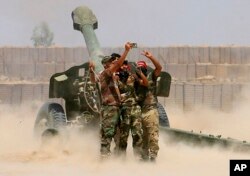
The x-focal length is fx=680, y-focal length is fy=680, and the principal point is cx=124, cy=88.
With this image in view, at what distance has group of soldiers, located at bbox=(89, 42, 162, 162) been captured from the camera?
10.0 meters

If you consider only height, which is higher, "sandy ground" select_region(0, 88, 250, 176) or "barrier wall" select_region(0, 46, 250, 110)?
"barrier wall" select_region(0, 46, 250, 110)

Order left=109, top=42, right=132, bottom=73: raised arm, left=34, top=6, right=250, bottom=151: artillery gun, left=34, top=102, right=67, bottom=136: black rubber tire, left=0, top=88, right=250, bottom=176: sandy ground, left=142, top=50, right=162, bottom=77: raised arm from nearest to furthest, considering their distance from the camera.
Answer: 1. left=0, top=88, right=250, bottom=176: sandy ground
2. left=109, top=42, right=132, bottom=73: raised arm
3. left=142, top=50, right=162, bottom=77: raised arm
4. left=34, top=6, right=250, bottom=151: artillery gun
5. left=34, top=102, right=67, bottom=136: black rubber tire

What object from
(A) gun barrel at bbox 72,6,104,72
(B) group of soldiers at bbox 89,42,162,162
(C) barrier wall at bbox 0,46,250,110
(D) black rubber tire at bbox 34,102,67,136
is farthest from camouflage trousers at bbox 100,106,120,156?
(C) barrier wall at bbox 0,46,250,110

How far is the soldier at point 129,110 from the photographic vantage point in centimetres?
1011

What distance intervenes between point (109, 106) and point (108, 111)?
84mm

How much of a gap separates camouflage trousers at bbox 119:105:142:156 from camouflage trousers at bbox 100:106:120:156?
5.5 inches

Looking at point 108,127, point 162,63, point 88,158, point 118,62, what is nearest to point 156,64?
point 118,62

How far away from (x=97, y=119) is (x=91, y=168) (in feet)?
10.6

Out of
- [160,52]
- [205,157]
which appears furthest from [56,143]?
[160,52]

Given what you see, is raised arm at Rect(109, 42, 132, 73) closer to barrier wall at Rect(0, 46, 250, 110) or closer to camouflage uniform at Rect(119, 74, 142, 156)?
camouflage uniform at Rect(119, 74, 142, 156)

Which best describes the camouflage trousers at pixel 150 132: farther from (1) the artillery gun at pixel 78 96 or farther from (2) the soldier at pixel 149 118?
(1) the artillery gun at pixel 78 96

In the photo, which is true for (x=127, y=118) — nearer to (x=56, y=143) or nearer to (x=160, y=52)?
(x=56, y=143)

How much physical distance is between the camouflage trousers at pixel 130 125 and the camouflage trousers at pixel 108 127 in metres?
0.14

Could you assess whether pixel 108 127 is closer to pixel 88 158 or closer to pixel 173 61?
pixel 88 158
